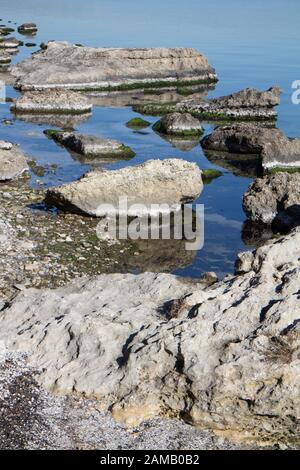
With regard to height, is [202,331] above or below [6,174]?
above

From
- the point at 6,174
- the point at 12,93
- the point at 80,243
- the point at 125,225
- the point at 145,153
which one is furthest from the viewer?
the point at 12,93

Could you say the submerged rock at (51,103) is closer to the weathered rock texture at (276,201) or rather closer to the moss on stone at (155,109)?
the moss on stone at (155,109)

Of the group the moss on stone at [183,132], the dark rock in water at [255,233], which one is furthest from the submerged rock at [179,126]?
the dark rock in water at [255,233]

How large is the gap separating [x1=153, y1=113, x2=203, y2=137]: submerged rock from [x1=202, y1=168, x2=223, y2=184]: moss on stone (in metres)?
8.07

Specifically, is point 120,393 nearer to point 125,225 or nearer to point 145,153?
point 125,225

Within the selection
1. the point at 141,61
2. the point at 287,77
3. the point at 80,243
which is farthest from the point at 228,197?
the point at 287,77

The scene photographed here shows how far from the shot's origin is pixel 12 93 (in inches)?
2030

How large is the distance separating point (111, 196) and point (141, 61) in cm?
3607

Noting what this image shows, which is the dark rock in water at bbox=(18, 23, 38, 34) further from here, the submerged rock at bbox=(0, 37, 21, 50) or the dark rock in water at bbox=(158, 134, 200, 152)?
the dark rock in water at bbox=(158, 134, 200, 152)

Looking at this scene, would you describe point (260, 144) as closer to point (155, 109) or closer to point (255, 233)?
point (255, 233)

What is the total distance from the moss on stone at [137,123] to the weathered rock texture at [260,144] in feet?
17.4

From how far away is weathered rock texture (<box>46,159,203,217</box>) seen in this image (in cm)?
2547

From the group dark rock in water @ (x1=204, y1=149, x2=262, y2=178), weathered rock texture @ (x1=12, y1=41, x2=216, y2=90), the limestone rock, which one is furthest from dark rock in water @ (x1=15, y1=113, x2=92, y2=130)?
the limestone rock

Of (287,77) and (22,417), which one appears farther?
(287,77)
